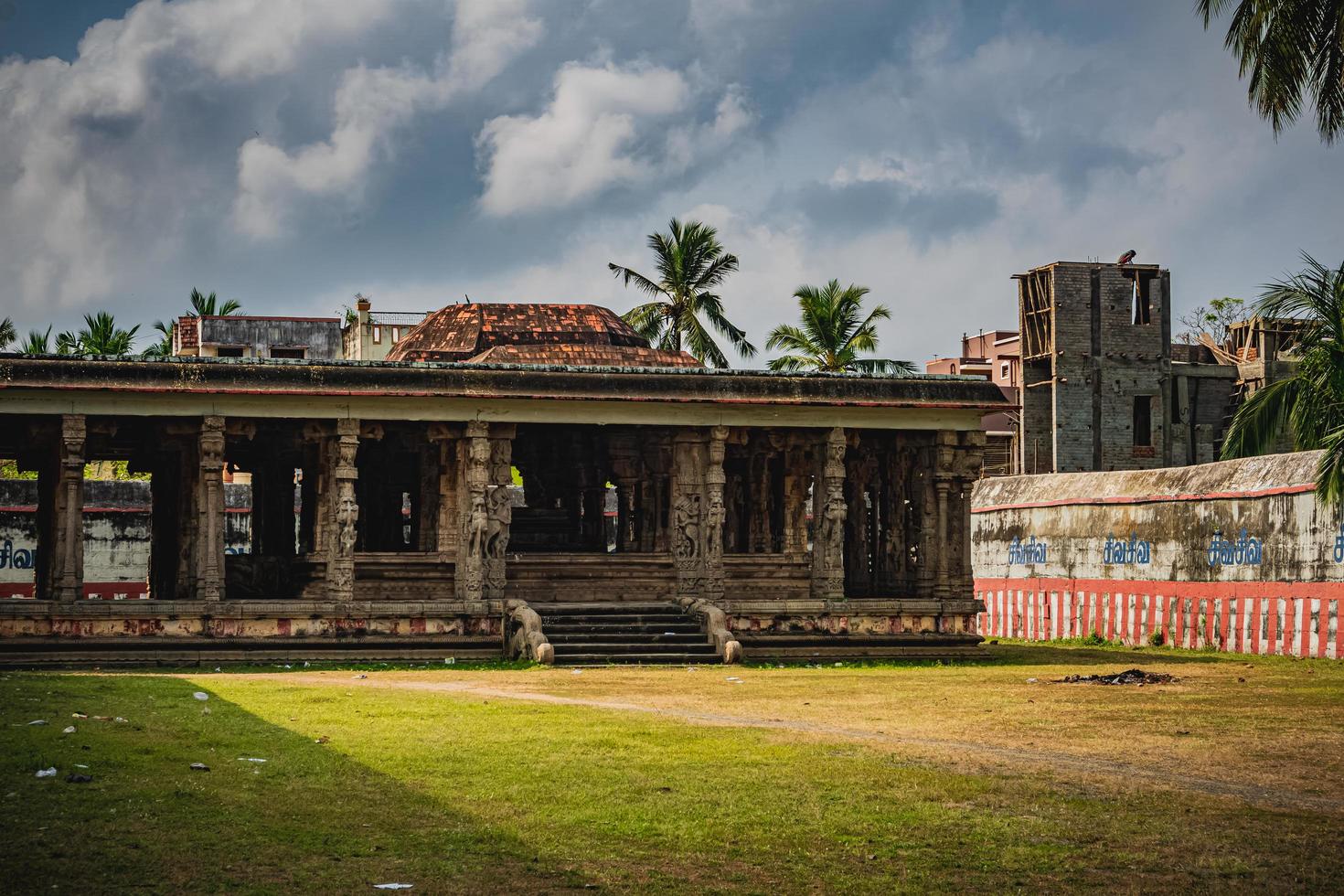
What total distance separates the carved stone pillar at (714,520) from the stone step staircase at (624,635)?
2.58ft

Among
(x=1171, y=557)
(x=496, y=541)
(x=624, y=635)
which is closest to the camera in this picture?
(x=624, y=635)

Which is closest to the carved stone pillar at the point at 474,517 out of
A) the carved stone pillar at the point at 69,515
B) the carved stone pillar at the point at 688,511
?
the carved stone pillar at the point at 688,511

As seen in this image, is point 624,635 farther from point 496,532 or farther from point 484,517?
point 484,517

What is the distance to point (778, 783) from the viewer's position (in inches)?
418

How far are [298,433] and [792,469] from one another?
10858mm

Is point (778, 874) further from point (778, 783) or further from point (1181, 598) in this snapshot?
point (1181, 598)

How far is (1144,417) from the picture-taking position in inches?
1953

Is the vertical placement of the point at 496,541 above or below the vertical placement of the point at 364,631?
above

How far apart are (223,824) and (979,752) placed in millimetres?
6239

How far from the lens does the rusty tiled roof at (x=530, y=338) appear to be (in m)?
33.1

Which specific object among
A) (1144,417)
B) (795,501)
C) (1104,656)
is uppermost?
(1144,417)

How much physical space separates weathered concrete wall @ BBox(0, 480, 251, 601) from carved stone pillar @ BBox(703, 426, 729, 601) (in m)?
22.8

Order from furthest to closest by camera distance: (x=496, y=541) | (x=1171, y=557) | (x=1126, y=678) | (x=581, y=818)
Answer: (x=1171, y=557) → (x=496, y=541) → (x=1126, y=678) → (x=581, y=818)

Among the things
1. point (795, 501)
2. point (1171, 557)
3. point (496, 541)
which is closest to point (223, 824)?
point (496, 541)
